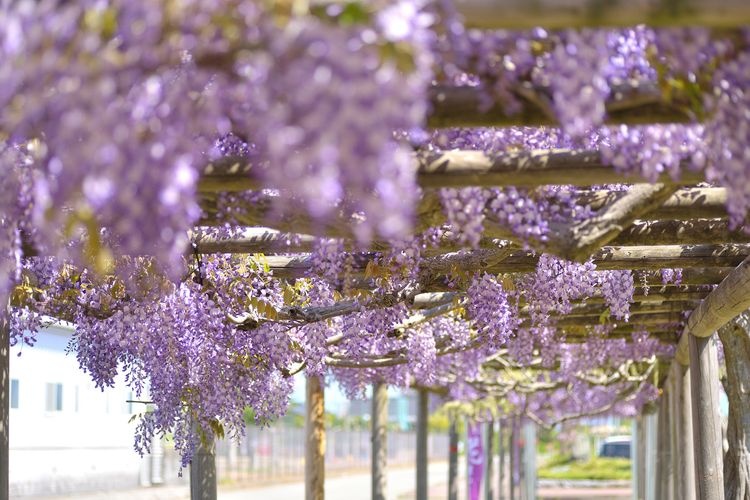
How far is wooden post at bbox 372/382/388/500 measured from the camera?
53.8ft

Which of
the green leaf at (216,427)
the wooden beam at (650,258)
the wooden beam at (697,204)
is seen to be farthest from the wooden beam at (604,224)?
the green leaf at (216,427)

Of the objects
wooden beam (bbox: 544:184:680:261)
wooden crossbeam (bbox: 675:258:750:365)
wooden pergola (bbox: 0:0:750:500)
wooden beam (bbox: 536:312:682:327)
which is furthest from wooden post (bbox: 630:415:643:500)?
wooden beam (bbox: 544:184:680:261)

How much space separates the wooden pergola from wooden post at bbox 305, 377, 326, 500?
216cm

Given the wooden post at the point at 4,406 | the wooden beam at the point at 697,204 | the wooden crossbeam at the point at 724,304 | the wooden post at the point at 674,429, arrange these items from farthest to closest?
the wooden post at the point at 674,429, the wooden crossbeam at the point at 724,304, the wooden post at the point at 4,406, the wooden beam at the point at 697,204

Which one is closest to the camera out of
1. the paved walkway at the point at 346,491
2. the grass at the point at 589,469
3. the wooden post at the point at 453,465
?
the wooden post at the point at 453,465

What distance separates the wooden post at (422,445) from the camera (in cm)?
1902

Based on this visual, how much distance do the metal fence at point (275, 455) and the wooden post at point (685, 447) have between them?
12.6 m

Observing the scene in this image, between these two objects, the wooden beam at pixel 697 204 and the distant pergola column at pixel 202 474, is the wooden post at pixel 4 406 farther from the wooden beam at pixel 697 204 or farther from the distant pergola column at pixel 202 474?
the wooden beam at pixel 697 204

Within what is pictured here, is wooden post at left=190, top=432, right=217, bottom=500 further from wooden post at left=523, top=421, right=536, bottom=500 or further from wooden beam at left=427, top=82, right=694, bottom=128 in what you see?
wooden post at left=523, top=421, right=536, bottom=500

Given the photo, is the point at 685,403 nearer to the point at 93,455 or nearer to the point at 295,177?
the point at 93,455

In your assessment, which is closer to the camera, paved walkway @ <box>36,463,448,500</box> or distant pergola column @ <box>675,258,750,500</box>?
distant pergola column @ <box>675,258,750,500</box>

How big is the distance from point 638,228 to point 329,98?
3.75m

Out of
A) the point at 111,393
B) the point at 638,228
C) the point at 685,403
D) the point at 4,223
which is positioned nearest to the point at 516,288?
the point at 638,228

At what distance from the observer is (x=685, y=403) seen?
12.1 m
